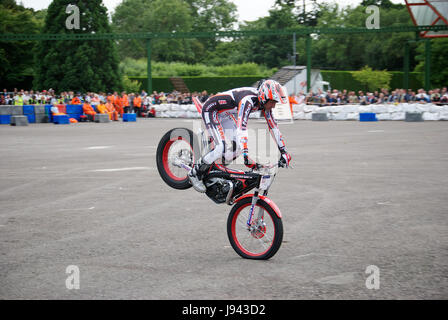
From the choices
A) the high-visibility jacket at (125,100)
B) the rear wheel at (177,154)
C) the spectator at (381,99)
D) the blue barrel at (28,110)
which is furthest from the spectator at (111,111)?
the rear wheel at (177,154)

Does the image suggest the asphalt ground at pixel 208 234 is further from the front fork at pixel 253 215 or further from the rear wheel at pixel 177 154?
the rear wheel at pixel 177 154

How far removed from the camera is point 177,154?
883 centimetres

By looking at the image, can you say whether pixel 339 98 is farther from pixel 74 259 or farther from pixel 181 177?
pixel 74 259

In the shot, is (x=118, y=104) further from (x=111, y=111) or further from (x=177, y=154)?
(x=177, y=154)

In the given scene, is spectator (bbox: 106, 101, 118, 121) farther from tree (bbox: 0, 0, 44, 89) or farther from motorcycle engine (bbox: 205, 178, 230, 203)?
motorcycle engine (bbox: 205, 178, 230, 203)

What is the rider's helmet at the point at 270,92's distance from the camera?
6.63 metres

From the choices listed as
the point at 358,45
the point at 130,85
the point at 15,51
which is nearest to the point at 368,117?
the point at 130,85

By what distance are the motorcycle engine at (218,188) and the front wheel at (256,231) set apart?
396mm

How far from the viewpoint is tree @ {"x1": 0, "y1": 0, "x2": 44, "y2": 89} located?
5531 centimetres

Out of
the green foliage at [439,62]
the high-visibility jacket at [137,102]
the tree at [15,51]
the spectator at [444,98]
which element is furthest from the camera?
the tree at [15,51]

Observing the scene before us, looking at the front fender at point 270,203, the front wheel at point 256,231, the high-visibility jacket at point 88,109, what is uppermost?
the high-visibility jacket at point 88,109

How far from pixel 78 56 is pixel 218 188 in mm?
43556
